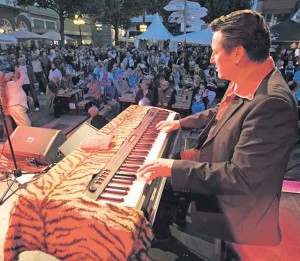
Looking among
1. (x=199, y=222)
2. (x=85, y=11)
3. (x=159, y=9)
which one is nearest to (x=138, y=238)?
(x=199, y=222)

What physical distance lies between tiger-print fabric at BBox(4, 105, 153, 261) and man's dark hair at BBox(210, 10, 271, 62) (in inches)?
48.2

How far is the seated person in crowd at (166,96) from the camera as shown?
8195mm

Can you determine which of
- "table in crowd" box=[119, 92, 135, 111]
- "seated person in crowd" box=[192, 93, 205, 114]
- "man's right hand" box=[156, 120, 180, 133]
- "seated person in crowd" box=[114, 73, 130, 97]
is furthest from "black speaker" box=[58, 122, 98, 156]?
"seated person in crowd" box=[114, 73, 130, 97]

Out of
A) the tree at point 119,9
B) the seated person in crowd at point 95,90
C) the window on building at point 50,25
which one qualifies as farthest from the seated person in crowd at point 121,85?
the window on building at point 50,25

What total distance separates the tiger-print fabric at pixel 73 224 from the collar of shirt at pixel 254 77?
3.42 ft

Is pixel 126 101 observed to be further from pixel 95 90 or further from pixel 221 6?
pixel 221 6

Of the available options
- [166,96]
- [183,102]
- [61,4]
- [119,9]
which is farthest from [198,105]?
[119,9]

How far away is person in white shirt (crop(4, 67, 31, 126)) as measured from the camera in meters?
6.23

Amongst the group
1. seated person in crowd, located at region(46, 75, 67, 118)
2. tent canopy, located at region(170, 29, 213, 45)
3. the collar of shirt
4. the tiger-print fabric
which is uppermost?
tent canopy, located at region(170, 29, 213, 45)

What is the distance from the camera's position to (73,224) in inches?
60.2

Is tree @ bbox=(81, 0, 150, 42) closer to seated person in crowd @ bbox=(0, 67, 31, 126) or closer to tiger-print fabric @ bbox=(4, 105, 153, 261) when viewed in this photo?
seated person in crowd @ bbox=(0, 67, 31, 126)

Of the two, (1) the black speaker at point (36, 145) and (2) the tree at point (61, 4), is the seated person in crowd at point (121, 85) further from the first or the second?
(2) the tree at point (61, 4)

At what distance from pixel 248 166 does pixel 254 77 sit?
0.59 m

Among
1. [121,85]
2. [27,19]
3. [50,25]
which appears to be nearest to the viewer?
[121,85]
